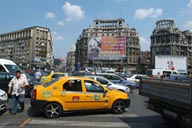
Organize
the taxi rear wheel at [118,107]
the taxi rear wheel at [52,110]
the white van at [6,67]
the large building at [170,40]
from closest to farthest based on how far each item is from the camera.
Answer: the taxi rear wheel at [52,110]
the taxi rear wheel at [118,107]
the white van at [6,67]
the large building at [170,40]

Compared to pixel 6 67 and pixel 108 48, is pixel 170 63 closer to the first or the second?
pixel 108 48

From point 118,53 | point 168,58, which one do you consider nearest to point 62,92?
point 168,58

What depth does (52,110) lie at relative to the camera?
9.28 m

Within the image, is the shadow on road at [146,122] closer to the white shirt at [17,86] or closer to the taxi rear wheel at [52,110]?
the taxi rear wheel at [52,110]

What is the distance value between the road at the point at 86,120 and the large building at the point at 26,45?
109m

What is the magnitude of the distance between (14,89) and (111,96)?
142 inches

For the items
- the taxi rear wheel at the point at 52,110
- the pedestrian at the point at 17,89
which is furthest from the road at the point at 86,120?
the pedestrian at the point at 17,89

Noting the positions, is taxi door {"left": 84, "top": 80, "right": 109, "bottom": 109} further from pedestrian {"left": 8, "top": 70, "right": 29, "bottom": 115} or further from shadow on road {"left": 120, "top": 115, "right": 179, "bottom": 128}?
pedestrian {"left": 8, "top": 70, "right": 29, "bottom": 115}

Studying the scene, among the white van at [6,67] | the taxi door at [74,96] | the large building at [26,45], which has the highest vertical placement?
the large building at [26,45]

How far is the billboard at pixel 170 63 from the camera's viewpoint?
155 ft

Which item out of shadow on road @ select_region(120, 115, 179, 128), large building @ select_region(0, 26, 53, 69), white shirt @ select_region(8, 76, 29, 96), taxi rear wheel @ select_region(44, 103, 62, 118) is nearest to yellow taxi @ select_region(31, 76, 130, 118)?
taxi rear wheel @ select_region(44, 103, 62, 118)

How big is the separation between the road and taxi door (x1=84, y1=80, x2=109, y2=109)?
36cm

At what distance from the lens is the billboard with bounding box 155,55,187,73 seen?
47.1 m

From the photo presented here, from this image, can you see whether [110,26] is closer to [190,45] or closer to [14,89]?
[190,45]
